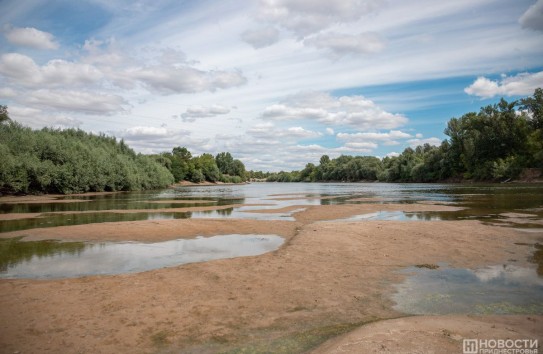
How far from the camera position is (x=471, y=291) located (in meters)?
9.11

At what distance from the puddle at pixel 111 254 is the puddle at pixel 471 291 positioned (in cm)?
649

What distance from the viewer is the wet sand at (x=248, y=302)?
648cm

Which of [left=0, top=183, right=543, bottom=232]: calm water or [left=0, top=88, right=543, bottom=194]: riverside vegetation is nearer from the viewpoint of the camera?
[left=0, top=183, right=543, bottom=232]: calm water

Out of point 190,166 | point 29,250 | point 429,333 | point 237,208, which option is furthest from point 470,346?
point 190,166

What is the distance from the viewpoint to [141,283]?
10008 millimetres

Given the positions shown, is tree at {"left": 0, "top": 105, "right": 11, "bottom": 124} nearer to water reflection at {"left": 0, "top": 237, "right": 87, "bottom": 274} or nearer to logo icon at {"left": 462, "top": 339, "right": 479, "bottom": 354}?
water reflection at {"left": 0, "top": 237, "right": 87, "bottom": 274}

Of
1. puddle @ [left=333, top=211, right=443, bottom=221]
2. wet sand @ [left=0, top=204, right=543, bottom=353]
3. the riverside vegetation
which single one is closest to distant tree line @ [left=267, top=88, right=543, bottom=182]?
the riverside vegetation

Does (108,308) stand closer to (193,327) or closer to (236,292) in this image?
(193,327)

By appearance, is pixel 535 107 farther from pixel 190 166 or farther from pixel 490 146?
pixel 190 166

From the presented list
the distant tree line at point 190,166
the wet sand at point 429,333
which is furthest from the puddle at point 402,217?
the distant tree line at point 190,166

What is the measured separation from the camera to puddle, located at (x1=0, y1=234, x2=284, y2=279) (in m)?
11.8

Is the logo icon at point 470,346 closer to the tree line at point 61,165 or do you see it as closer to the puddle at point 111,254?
the puddle at point 111,254

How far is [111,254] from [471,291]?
500 inches

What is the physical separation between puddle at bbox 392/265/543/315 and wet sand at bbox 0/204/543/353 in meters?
0.55
